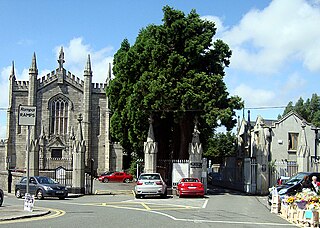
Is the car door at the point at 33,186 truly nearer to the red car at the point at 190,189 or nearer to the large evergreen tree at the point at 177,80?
the red car at the point at 190,189

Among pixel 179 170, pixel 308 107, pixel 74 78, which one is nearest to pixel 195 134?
pixel 179 170

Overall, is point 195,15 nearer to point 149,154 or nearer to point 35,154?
point 149,154

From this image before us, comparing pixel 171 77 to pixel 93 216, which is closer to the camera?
pixel 93 216

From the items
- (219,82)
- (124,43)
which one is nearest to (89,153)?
(124,43)

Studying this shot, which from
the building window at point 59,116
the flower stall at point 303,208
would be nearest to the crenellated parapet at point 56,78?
the building window at point 59,116

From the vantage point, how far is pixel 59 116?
71.2 meters

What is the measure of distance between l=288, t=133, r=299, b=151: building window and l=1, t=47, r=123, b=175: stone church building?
29589 millimetres

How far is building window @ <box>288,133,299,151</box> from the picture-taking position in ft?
155

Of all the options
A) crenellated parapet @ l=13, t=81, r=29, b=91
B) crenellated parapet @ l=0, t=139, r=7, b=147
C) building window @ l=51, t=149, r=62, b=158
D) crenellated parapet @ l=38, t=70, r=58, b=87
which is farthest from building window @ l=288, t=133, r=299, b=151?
crenellated parapet @ l=0, t=139, r=7, b=147

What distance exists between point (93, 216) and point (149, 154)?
706 inches

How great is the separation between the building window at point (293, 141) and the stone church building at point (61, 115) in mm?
29589

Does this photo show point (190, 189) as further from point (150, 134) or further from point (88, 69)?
point (88, 69)

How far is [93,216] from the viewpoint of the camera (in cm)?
1711

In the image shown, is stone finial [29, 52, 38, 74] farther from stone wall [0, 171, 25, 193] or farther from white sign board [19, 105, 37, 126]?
white sign board [19, 105, 37, 126]
